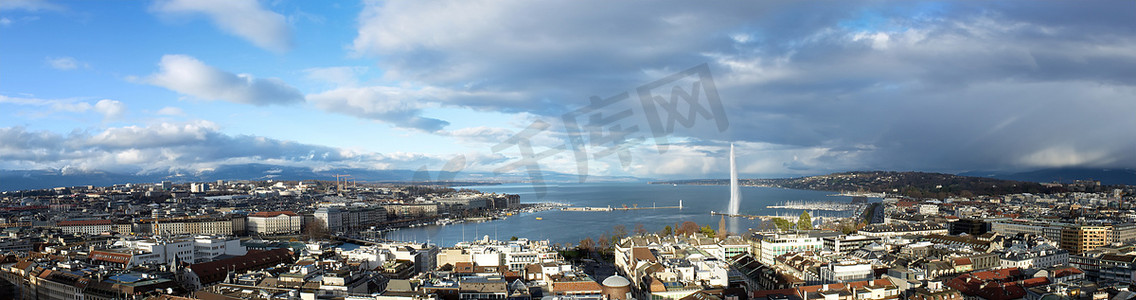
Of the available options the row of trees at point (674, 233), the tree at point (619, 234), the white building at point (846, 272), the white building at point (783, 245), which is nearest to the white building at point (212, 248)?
the row of trees at point (674, 233)

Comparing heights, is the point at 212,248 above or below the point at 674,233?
above

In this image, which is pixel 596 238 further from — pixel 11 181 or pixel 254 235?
pixel 11 181

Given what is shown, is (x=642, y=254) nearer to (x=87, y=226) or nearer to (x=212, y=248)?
(x=212, y=248)

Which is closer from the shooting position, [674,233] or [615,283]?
[615,283]

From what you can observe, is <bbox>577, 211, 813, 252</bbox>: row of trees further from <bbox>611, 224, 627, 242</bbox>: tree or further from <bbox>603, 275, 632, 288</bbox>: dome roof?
<bbox>603, 275, 632, 288</bbox>: dome roof

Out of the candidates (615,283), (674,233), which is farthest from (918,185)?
(615,283)

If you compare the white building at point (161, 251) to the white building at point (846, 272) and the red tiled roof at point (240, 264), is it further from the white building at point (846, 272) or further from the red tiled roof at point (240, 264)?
the white building at point (846, 272)

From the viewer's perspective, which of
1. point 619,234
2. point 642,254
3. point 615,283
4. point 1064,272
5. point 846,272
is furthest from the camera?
point 619,234

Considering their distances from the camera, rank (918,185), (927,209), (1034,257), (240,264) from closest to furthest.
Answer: (1034,257)
(240,264)
(927,209)
(918,185)
